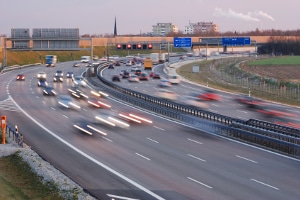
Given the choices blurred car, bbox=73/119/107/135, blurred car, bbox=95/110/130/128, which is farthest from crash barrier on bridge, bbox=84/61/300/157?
blurred car, bbox=73/119/107/135

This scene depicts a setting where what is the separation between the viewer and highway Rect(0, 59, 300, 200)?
977 inches

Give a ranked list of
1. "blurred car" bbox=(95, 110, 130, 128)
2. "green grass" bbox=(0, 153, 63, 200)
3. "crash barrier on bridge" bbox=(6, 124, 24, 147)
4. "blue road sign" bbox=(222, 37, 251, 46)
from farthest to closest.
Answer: "blue road sign" bbox=(222, 37, 251, 46), "blurred car" bbox=(95, 110, 130, 128), "crash barrier on bridge" bbox=(6, 124, 24, 147), "green grass" bbox=(0, 153, 63, 200)

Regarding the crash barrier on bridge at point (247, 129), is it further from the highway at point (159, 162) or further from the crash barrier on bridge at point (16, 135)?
the crash barrier on bridge at point (16, 135)

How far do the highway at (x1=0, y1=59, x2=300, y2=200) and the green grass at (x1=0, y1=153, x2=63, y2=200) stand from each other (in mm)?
1835

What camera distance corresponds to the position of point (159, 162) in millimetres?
30750

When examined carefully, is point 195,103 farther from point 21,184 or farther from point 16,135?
point 21,184

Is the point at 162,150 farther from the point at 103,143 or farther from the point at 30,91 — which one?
the point at 30,91

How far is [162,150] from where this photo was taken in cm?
3406

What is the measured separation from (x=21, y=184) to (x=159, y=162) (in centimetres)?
812

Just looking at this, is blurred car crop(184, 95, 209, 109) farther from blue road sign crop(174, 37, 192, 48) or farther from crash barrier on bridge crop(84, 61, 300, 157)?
blue road sign crop(174, 37, 192, 48)

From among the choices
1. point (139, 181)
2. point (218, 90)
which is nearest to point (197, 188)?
point (139, 181)

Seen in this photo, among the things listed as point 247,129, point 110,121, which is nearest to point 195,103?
point 110,121

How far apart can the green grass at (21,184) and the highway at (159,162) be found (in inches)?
72.2

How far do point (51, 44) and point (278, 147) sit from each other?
213ft
